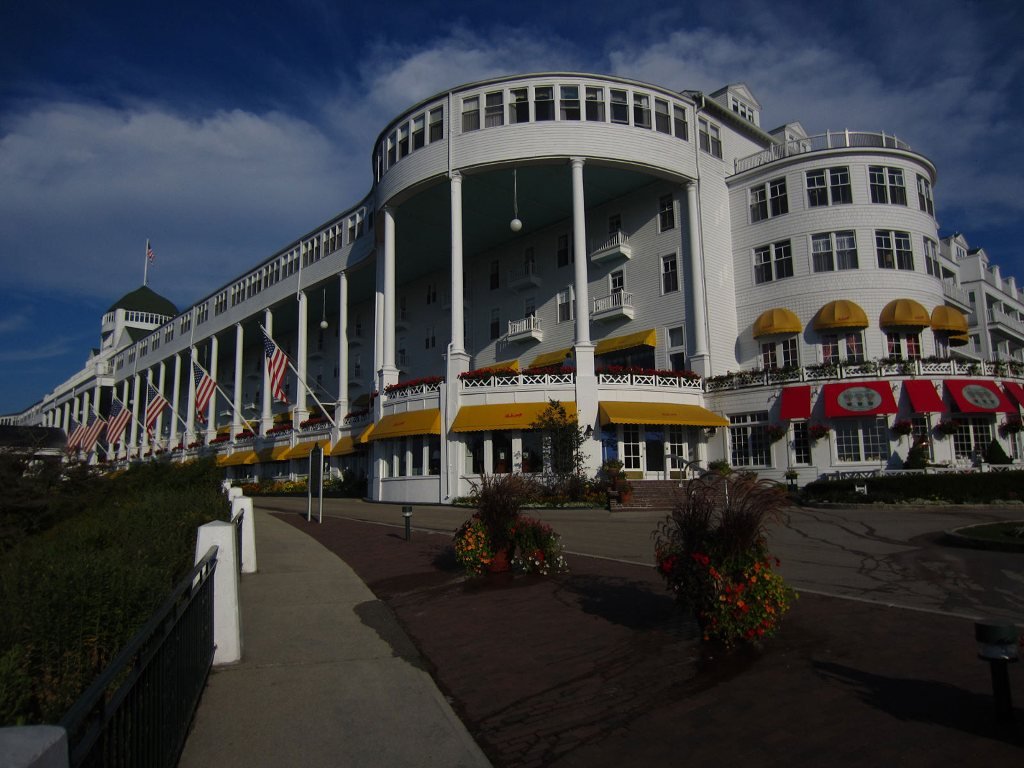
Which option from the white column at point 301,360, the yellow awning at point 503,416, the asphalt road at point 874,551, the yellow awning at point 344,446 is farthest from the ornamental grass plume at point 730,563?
the white column at point 301,360

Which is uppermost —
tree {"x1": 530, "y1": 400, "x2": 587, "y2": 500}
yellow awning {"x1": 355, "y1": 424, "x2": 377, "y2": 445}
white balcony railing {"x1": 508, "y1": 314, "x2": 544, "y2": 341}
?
white balcony railing {"x1": 508, "y1": 314, "x2": 544, "y2": 341}

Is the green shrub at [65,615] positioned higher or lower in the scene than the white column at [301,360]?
lower

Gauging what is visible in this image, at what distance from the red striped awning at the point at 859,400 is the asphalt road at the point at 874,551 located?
6078 millimetres

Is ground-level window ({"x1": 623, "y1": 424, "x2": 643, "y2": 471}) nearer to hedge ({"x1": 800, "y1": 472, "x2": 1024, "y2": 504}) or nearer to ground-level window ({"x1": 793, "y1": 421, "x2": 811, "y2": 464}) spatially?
ground-level window ({"x1": 793, "y1": 421, "x2": 811, "y2": 464})

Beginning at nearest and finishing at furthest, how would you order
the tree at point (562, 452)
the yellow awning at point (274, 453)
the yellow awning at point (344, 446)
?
the tree at point (562, 452) < the yellow awning at point (344, 446) < the yellow awning at point (274, 453)

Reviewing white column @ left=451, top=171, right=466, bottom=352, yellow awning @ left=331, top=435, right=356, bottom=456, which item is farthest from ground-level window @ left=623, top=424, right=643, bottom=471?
yellow awning @ left=331, top=435, right=356, bottom=456

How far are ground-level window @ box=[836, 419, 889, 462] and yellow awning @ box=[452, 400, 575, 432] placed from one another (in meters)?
10.8

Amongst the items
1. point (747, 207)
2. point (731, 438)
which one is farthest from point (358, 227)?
point (731, 438)

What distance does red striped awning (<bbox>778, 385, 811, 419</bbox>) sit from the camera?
2880 centimetres

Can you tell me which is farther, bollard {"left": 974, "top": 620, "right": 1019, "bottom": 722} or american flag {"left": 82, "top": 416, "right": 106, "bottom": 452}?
american flag {"left": 82, "top": 416, "right": 106, "bottom": 452}

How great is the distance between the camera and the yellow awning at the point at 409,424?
30078mm

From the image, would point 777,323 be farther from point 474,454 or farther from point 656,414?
point 474,454

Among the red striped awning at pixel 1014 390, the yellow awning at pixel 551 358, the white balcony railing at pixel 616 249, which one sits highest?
the white balcony railing at pixel 616 249

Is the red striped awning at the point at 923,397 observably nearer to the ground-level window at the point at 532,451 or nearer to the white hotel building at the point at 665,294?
the white hotel building at the point at 665,294
